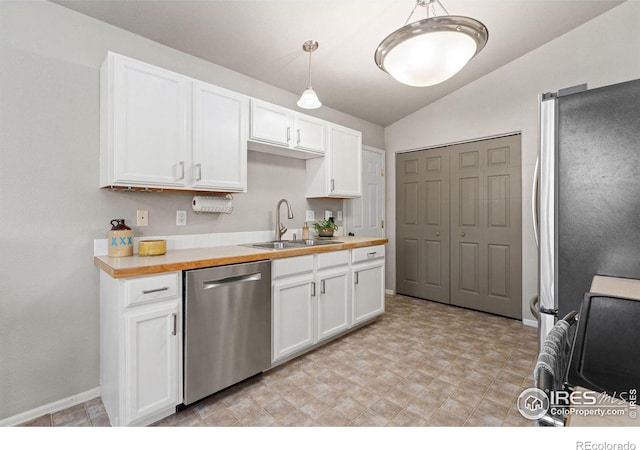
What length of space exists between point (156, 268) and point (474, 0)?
2855mm

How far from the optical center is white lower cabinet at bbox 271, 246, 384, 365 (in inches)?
91.1

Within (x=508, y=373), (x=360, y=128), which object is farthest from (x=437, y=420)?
(x=360, y=128)

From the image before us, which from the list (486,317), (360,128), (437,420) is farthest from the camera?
(360,128)

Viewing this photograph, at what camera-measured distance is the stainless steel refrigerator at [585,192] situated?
→ 1.35m

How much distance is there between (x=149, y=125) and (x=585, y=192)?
240 centimetres

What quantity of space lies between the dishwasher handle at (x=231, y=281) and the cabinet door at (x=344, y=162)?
55.6 inches

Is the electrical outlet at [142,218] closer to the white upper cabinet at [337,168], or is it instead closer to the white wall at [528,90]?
the white upper cabinet at [337,168]

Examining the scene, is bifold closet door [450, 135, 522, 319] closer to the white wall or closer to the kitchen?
the white wall

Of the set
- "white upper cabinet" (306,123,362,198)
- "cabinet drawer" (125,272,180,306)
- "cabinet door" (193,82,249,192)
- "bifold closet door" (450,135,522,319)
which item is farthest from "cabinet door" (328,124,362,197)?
"cabinet drawer" (125,272,180,306)

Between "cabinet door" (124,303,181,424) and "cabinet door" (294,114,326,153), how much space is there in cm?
178

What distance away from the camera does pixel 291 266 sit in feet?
7.75

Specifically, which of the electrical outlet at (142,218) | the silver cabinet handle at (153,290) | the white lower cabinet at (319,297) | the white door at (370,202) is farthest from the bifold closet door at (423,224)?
the silver cabinet handle at (153,290)

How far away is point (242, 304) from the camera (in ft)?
6.62
